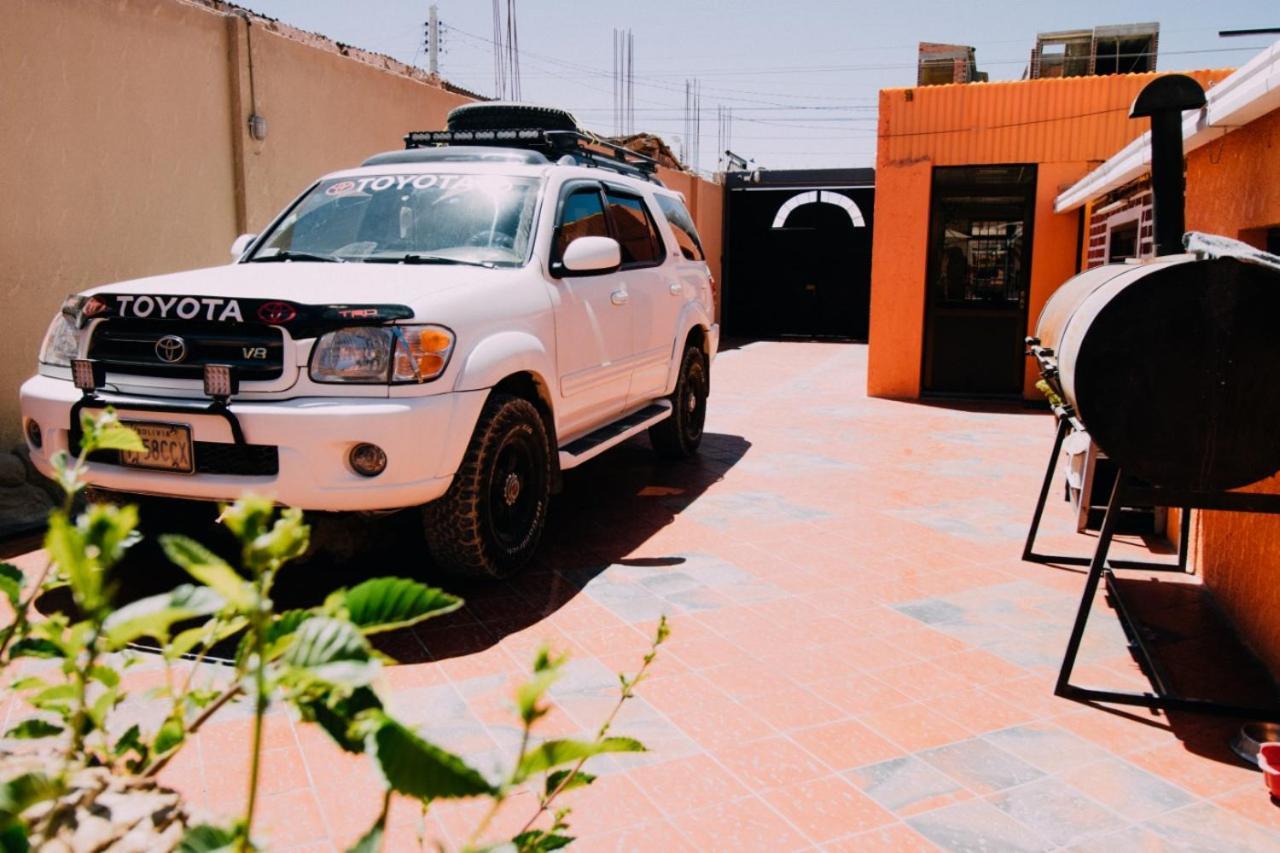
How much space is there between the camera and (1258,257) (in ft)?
11.2

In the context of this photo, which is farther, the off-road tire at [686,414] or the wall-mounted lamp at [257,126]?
the wall-mounted lamp at [257,126]

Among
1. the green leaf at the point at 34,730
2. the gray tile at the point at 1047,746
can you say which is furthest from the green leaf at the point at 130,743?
the gray tile at the point at 1047,746

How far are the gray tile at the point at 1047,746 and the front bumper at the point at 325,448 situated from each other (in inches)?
94.1

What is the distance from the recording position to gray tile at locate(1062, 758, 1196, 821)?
2.99 m

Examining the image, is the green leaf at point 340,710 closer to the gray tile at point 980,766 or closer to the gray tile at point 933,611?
the gray tile at point 980,766

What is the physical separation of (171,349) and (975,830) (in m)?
3.53

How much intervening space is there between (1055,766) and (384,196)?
4.31 meters

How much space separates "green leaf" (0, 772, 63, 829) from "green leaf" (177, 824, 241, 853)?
122 mm

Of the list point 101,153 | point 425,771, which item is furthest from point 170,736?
point 101,153

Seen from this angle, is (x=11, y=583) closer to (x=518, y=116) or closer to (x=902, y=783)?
(x=902, y=783)

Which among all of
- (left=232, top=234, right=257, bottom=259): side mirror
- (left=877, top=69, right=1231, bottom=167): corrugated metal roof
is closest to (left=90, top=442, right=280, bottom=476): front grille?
(left=232, top=234, right=257, bottom=259): side mirror

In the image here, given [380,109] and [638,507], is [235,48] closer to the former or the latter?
[380,109]

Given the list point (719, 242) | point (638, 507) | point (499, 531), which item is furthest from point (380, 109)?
point (719, 242)

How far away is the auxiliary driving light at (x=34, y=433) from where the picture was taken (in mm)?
4512
